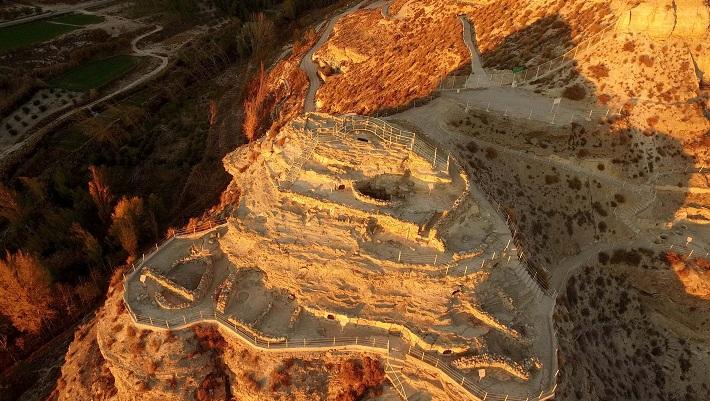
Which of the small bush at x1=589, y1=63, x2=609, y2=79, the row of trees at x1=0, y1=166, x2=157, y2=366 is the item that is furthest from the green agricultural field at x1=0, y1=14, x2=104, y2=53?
the small bush at x1=589, y1=63, x2=609, y2=79

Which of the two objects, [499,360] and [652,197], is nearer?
[499,360]

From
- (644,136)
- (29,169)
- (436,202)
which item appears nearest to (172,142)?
(29,169)

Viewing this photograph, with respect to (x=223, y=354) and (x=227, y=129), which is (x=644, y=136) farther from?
(x=227, y=129)

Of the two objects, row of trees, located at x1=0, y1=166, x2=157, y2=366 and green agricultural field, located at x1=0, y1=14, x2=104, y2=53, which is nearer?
row of trees, located at x1=0, y1=166, x2=157, y2=366

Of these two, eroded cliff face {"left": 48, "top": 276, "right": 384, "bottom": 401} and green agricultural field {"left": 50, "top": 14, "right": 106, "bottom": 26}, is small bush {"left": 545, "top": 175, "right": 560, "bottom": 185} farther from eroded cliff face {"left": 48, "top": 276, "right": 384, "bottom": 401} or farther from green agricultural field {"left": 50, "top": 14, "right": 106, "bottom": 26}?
green agricultural field {"left": 50, "top": 14, "right": 106, "bottom": 26}

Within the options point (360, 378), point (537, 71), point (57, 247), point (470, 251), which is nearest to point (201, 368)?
point (360, 378)

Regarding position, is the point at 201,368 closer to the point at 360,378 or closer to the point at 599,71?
the point at 360,378
